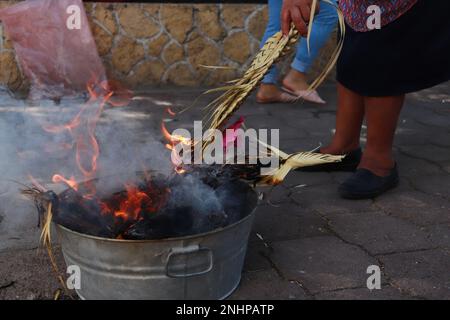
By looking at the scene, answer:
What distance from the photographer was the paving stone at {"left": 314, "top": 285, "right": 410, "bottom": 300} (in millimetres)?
2186

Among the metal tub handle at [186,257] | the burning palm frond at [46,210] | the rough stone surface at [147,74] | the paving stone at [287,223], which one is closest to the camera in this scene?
the metal tub handle at [186,257]

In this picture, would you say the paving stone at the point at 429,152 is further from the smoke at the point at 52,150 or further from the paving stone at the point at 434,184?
the smoke at the point at 52,150

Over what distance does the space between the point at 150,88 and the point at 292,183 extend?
9.67 ft

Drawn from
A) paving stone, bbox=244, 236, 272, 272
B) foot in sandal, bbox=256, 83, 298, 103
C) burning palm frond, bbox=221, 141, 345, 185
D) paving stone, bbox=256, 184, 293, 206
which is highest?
burning palm frond, bbox=221, 141, 345, 185

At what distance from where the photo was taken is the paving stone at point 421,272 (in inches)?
88.3

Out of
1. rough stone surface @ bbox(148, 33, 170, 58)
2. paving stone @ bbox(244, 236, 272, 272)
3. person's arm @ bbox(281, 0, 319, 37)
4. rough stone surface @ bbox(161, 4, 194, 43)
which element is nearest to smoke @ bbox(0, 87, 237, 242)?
paving stone @ bbox(244, 236, 272, 272)

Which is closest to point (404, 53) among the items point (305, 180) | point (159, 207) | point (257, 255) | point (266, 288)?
point (305, 180)

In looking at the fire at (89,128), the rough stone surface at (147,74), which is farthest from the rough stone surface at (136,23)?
the fire at (89,128)

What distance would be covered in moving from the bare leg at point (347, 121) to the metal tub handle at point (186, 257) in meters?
1.76

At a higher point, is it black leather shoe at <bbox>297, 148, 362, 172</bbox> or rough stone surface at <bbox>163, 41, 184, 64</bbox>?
rough stone surface at <bbox>163, 41, 184, 64</bbox>

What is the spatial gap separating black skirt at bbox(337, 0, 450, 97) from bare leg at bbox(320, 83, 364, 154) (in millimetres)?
204

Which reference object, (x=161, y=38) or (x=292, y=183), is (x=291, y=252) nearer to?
(x=292, y=183)

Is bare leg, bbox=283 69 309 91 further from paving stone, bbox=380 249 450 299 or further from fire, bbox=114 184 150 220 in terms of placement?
fire, bbox=114 184 150 220

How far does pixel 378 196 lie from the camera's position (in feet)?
10.5
